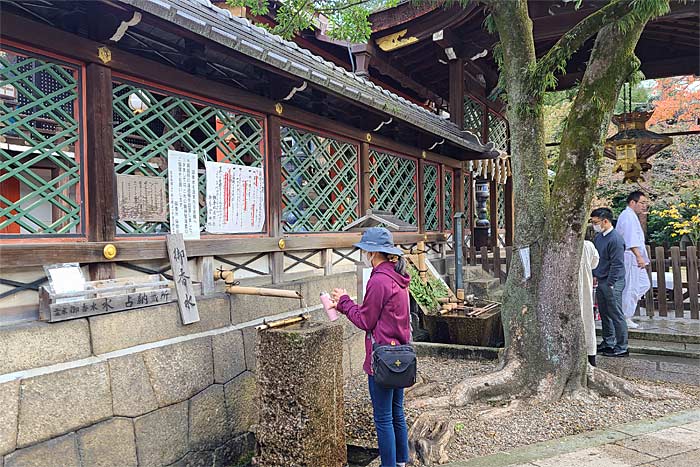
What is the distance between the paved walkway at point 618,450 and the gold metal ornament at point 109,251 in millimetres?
3428

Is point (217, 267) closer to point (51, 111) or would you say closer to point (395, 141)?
point (51, 111)

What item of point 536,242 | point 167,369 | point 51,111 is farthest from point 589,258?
point 51,111

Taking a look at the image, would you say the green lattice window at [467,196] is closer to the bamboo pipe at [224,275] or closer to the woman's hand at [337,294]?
the bamboo pipe at [224,275]

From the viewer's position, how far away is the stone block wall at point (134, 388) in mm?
3473

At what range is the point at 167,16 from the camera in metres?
3.78

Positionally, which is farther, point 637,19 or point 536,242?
point 536,242

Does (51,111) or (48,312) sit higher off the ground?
(51,111)

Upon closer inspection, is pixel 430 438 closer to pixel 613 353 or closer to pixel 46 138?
pixel 46 138

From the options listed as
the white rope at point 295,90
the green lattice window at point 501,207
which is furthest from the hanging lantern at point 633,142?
the white rope at point 295,90

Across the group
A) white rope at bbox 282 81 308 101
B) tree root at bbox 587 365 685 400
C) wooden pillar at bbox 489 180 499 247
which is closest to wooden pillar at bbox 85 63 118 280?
white rope at bbox 282 81 308 101

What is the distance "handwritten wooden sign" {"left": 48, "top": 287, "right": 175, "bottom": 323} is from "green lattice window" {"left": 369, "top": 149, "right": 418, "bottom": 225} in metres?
4.45

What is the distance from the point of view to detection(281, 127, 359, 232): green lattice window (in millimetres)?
6488

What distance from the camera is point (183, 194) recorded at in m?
5.00

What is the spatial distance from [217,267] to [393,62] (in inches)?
311
